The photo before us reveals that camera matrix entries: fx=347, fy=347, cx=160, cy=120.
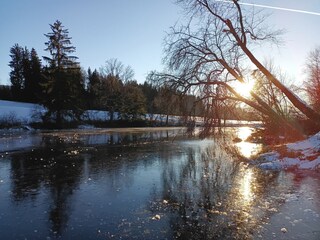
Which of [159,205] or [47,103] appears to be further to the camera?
[47,103]

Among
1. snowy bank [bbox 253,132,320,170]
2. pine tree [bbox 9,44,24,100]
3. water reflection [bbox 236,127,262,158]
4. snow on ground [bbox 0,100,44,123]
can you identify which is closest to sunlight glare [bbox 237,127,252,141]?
water reflection [bbox 236,127,262,158]

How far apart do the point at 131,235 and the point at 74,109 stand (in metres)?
44.7

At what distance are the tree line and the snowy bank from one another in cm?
618

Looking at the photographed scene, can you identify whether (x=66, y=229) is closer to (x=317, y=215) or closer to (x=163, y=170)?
(x=317, y=215)

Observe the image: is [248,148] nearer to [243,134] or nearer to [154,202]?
[154,202]

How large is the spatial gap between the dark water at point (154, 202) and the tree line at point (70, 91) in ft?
23.4

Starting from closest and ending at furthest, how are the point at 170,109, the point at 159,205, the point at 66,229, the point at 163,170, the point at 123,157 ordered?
1. the point at 66,229
2. the point at 159,205
3. the point at 163,170
4. the point at 123,157
5. the point at 170,109

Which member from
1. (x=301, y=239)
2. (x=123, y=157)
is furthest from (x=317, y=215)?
(x=123, y=157)

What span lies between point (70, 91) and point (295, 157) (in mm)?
37104

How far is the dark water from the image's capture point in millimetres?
7203

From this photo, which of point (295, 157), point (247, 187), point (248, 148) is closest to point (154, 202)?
point (247, 187)

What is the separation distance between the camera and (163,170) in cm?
1493

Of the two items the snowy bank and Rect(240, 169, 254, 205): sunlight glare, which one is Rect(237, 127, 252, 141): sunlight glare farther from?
Rect(240, 169, 254, 205): sunlight glare

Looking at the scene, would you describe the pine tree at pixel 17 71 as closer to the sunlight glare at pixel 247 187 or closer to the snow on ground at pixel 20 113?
the snow on ground at pixel 20 113
